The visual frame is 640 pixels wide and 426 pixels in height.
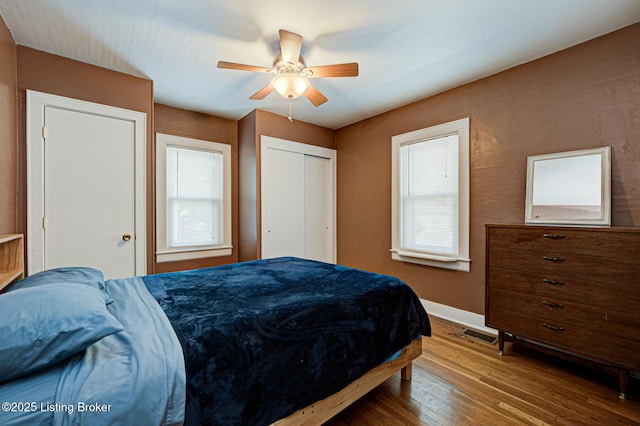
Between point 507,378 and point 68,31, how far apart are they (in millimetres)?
4196

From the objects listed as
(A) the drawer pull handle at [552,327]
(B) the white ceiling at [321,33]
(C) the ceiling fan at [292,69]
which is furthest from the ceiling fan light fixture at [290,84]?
(A) the drawer pull handle at [552,327]

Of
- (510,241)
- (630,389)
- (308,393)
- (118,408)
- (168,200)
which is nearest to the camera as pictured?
(118,408)

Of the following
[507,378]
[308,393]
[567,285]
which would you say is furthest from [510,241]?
[308,393]

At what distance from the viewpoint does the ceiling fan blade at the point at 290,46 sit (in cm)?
194

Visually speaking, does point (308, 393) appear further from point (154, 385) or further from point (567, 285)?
point (567, 285)

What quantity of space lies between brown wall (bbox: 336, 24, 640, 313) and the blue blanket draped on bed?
145 cm

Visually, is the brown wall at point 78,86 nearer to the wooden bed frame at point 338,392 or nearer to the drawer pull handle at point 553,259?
the wooden bed frame at point 338,392

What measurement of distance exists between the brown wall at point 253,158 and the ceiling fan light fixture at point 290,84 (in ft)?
4.70

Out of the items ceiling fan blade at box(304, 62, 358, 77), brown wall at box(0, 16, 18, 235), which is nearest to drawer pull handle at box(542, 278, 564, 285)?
ceiling fan blade at box(304, 62, 358, 77)

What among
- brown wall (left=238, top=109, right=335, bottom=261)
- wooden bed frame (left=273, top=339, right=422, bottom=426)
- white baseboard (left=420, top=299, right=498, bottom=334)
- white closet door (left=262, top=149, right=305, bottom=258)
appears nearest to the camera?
wooden bed frame (left=273, top=339, right=422, bottom=426)

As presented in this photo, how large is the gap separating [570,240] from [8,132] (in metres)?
4.25

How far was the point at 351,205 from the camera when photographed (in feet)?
14.0

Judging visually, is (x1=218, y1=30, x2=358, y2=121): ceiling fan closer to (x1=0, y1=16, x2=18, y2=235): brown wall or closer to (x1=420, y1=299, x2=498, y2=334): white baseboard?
(x1=0, y1=16, x2=18, y2=235): brown wall

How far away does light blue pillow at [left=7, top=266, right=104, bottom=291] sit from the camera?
1.41 m
